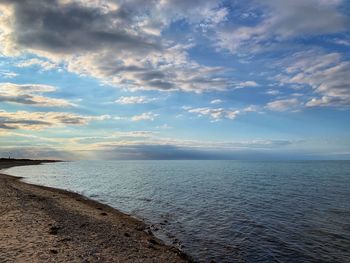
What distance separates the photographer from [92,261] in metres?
14.6

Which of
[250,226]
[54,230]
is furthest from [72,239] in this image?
[250,226]

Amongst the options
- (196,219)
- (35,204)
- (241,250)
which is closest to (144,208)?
(196,219)

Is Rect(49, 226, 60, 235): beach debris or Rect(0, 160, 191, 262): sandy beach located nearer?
Rect(0, 160, 191, 262): sandy beach

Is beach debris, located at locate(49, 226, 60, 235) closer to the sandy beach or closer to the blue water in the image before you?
the sandy beach

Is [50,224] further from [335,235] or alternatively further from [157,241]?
[335,235]

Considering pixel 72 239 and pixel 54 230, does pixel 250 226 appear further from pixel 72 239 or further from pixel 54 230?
pixel 54 230

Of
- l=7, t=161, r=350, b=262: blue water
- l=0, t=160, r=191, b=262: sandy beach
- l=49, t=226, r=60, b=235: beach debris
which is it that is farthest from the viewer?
l=7, t=161, r=350, b=262: blue water

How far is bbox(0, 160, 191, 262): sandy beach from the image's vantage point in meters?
Result: 14.9

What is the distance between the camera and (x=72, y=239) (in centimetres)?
1800

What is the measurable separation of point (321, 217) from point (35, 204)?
29.8 m

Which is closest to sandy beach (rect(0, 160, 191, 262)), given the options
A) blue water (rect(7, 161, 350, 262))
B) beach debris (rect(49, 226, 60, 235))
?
beach debris (rect(49, 226, 60, 235))

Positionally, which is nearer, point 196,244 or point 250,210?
point 196,244

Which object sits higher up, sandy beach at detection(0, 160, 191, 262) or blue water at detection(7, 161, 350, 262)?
sandy beach at detection(0, 160, 191, 262)

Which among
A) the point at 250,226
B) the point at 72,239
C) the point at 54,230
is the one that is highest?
the point at 54,230
